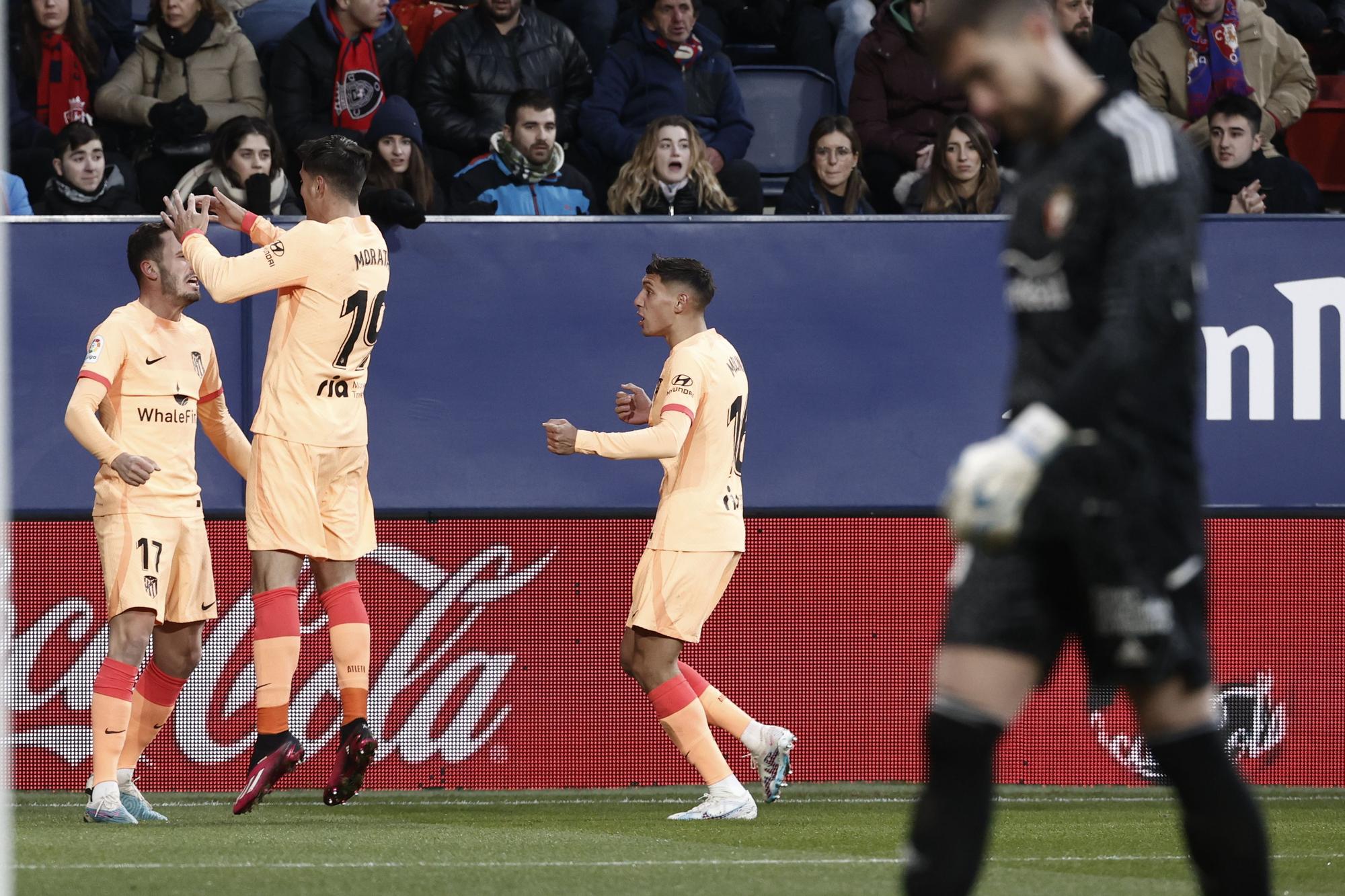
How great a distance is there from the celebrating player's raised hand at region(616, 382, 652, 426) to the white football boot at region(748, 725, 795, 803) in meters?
1.22

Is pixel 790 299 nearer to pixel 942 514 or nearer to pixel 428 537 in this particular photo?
pixel 942 514

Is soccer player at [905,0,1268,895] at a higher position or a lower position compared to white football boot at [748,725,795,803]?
higher

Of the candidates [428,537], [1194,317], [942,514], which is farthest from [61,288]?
[1194,317]

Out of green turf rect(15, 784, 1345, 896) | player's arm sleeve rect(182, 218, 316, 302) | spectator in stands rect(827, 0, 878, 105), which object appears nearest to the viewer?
green turf rect(15, 784, 1345, 896)

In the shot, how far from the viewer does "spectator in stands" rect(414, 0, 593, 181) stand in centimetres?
970

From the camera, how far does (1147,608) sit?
297 cm

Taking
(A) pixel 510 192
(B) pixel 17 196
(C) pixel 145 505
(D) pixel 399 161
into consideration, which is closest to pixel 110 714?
(C) pixel 145 505

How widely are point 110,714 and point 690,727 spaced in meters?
2.01

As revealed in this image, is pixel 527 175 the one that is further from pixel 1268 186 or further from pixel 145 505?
pixel 1268 186

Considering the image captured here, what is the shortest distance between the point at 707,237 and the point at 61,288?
8.73 ft

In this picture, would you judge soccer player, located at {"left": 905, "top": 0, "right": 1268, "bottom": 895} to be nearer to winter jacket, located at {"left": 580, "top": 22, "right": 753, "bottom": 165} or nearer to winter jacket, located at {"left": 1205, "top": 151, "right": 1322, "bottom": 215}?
winter jacket, located at {"left": 1205, "top": 151, "right": 1322, "bottom": 215}

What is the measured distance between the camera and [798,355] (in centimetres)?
814

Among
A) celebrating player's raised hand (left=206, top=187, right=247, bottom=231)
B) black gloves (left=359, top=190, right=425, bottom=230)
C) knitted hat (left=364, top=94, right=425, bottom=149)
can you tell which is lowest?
celebrating player's raised hand (left=206, top=187, right=247, bottom=231)

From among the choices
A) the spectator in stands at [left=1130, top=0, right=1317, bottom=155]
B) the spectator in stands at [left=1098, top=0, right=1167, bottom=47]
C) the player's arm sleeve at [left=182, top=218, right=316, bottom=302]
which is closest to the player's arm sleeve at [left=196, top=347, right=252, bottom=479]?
the player's arm sleeve at [left=182, top=218, right=316, bottom=302]
